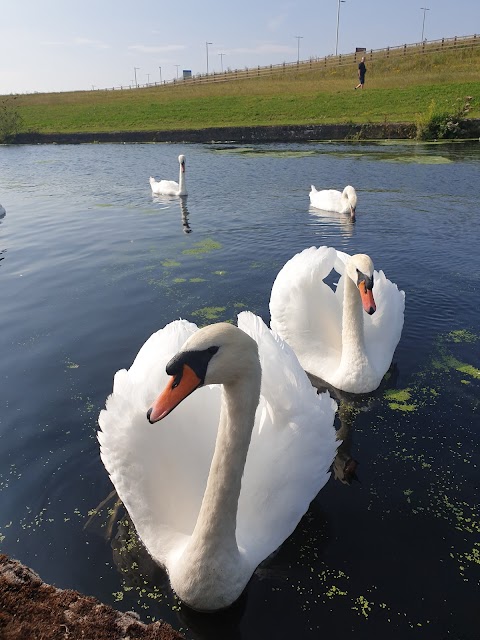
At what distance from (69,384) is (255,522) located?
3.02 m

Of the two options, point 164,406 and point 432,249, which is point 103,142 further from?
point 164,406

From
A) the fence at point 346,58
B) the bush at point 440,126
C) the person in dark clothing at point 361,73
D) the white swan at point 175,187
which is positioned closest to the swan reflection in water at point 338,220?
the white swan at point 175,187

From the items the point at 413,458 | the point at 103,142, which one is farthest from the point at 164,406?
the point at 103,142

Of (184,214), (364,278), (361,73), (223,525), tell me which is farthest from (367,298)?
(361,73)

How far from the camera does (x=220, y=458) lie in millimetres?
2910

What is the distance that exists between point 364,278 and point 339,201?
809 cm

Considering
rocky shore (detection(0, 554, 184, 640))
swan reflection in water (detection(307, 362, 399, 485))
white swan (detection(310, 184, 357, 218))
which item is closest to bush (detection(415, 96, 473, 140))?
white swan (detection(310, 184, 357, 218))

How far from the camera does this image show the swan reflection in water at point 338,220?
11.5 metres

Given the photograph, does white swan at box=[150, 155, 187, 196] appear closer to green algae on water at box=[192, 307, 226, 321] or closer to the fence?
green algae on water at box=[192, 307, 226, 321]

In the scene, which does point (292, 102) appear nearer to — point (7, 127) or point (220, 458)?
point (7, 127)

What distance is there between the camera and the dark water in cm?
326

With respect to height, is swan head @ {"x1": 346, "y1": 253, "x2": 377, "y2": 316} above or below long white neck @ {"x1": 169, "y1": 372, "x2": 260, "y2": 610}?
above

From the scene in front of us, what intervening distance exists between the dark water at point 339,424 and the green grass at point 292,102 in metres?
20.6

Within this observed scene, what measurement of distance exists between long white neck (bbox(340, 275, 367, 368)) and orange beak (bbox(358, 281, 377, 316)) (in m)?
0.21
